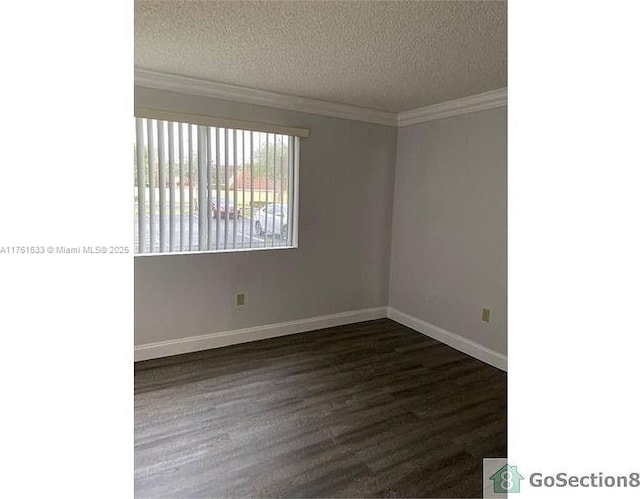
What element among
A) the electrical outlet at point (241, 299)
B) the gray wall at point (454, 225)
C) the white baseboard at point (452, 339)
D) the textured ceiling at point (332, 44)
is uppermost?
the textured ceiling at point (332, 44)

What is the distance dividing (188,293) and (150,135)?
125 centimetres

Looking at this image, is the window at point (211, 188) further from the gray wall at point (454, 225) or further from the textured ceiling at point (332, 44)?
the gray wall at point (454, 225)

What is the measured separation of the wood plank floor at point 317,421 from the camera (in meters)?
1.92

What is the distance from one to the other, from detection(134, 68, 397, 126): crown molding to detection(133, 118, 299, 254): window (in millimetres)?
243

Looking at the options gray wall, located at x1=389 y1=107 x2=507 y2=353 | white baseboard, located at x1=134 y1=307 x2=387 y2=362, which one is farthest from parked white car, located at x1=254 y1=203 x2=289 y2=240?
gray wall, located at x1=389 y1=107 x2=507 y2=353

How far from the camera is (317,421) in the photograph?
242cm

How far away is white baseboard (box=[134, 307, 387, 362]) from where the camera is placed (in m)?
3.23

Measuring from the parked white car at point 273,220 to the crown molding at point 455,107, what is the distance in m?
1.49

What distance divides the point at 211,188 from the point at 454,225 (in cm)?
211

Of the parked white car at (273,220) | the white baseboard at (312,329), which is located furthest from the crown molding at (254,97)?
the white baseboard at (312,329)
